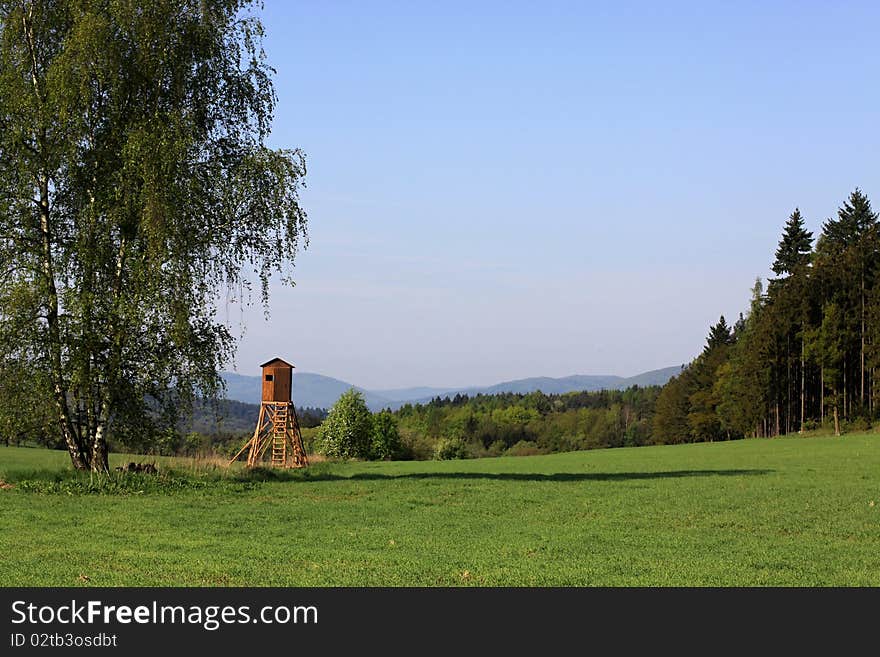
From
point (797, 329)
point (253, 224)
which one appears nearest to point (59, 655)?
point (253, 224)

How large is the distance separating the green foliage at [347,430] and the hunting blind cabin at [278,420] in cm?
2481

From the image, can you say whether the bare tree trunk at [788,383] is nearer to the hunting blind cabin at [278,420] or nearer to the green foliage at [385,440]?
the green foliage at [385,440]

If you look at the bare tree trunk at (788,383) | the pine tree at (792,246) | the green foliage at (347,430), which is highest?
the pine tree at (792,246)

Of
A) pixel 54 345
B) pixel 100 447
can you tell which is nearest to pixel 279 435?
pixel 100 447

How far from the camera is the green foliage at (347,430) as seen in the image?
261 ft

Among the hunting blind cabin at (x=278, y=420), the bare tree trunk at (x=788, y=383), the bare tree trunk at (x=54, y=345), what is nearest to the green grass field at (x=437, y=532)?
the bare tree trunk at (x=54, y=345)

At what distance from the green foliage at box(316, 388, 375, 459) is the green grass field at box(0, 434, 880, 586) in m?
47.8

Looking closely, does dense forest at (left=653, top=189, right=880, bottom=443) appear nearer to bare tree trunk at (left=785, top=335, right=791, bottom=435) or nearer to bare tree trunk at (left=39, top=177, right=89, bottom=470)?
bare tree trunk at (left=785, top=335, right=791, bottom=435)

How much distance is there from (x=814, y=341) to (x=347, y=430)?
40.7m

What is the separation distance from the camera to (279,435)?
53.5 meters

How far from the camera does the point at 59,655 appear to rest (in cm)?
917

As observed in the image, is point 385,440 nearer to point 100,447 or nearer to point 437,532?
point 100,447

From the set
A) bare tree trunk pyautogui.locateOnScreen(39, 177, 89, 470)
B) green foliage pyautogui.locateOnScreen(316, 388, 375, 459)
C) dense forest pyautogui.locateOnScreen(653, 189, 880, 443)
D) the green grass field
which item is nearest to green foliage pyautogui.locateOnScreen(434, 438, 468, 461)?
green foliage pyautogui.locateOnScreen(316, 388, 375, 459)

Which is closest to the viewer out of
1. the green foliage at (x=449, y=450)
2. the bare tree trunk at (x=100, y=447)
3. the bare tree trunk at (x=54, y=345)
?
the bare tree trunk at (x=54, y=345)
